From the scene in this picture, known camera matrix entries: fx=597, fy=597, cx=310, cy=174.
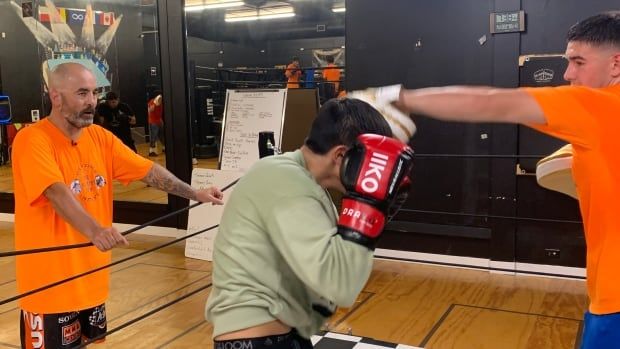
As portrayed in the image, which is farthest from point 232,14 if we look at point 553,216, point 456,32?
point 553,216

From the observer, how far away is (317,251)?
3.71 ft

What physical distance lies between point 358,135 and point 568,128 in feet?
1.59

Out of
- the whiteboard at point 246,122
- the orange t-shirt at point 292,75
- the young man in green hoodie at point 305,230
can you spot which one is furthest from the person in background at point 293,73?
the young man in green hoodie at point 305,230

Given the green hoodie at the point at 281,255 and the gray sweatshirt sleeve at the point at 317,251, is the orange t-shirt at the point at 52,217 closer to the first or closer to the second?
the green hoodie at the point at 281,255

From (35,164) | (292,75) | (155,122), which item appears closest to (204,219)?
(155,122)

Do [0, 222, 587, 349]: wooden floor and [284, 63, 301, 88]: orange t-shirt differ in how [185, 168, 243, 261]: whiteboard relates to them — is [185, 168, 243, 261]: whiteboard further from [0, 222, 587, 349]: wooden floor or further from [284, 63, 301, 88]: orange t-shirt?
[284, 63, 301, 88]: orange t-shirt

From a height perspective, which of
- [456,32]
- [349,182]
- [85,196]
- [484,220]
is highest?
[456,32]

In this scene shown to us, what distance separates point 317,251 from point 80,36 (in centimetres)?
551

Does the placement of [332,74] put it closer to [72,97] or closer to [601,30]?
[72,97]

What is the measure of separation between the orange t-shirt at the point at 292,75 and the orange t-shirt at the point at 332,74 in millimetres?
294

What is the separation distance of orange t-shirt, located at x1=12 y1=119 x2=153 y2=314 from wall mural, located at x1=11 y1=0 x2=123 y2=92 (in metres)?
3.74

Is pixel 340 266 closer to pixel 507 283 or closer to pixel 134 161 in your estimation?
pixel 134 161

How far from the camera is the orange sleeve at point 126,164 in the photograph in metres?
2.56

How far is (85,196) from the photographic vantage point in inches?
92.1
